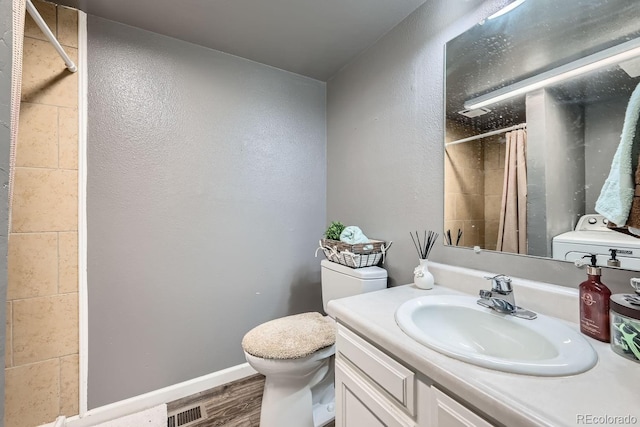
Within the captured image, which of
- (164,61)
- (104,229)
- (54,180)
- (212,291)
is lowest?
(212,291)

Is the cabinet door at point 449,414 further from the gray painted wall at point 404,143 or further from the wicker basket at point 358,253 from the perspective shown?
the wicker basket at point 358,253

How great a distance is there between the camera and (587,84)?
0.75 metres

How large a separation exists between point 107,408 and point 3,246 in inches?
51.1

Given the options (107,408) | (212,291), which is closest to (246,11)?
(212,291)

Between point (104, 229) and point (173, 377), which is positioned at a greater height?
point (104, 229)

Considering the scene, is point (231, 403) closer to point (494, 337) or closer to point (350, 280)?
point (350, 280)

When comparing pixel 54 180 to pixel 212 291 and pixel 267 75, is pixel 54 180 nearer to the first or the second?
pixel 212 291

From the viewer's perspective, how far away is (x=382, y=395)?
2.26ft

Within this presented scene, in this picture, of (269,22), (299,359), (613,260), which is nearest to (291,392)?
(299,359)

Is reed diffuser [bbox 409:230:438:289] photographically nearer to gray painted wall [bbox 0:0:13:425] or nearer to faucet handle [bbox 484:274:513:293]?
faucet handle [bbox 484:274:513:293]

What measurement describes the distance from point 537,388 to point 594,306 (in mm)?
345

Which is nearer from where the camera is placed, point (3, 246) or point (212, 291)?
point (3, 246)

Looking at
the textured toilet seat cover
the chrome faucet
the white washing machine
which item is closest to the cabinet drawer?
the textured toilet seat cover

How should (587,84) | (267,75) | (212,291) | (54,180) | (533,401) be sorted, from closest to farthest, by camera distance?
(533,401) < (587,84) < (54,180) < (212,291) < (267,75)
